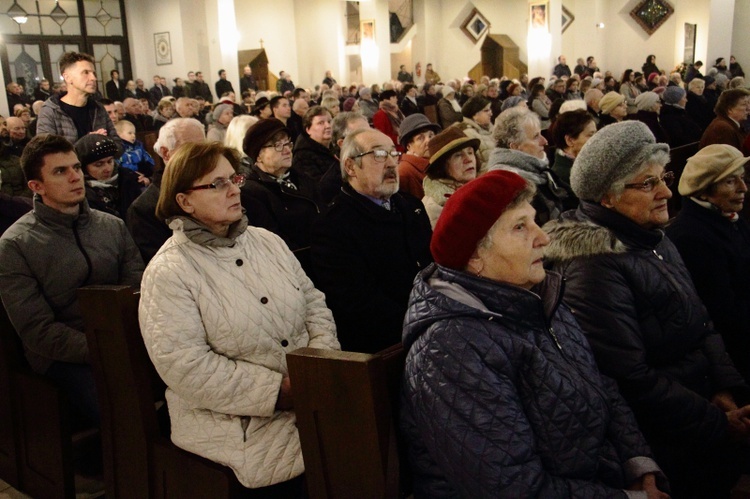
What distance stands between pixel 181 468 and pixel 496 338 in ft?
3.96

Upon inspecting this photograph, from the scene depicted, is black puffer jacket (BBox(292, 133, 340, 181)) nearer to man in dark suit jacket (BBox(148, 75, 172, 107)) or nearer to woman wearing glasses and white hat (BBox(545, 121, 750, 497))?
woman wearing glasses and white hat (BBox(545, 121, 750, 497))

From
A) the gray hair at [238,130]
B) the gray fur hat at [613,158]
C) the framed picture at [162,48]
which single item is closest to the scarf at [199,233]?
the gray fur hat at [613,158]

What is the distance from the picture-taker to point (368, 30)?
24.2 m

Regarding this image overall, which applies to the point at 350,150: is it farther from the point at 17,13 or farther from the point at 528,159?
the point at 17,13

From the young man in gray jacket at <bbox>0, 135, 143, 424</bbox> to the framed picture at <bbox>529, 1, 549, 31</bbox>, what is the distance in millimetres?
21822

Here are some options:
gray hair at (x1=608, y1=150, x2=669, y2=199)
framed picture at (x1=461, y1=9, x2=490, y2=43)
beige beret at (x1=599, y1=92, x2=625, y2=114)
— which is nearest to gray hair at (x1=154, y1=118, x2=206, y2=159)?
gray hair at (x1=608, y1=150, x2=669, y2=199)

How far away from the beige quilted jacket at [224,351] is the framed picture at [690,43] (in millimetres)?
24493

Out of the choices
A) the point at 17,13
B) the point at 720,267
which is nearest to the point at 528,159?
the point at 720,267

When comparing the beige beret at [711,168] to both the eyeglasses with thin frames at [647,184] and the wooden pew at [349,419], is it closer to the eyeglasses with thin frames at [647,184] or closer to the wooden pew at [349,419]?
the eyeglasses with thin frames at [647,184]

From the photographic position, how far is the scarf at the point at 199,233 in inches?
94.3

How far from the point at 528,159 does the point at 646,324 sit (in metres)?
1.87

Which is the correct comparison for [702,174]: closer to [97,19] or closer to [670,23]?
[97,19]

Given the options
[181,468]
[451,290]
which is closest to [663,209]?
[451,290]

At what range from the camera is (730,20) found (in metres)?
19.9
